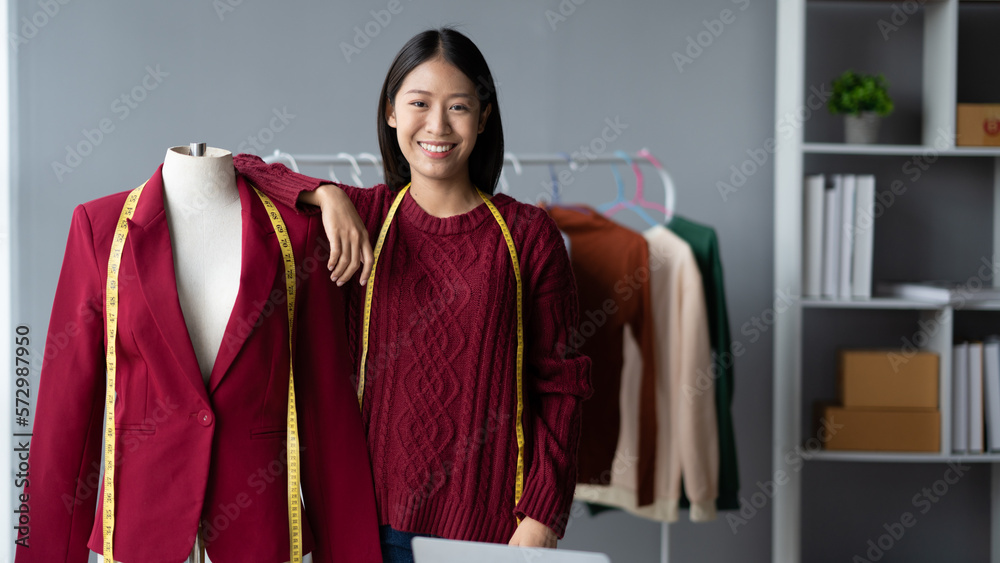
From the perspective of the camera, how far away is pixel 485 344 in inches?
55.4

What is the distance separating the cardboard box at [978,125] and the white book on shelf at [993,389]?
0.67 metres

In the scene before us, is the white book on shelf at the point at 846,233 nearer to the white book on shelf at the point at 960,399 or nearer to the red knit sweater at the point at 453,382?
the white book on shelf at the point at 960,399

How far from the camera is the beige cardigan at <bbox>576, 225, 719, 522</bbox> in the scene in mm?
2246

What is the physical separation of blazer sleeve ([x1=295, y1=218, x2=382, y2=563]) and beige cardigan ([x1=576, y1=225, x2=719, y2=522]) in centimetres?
107

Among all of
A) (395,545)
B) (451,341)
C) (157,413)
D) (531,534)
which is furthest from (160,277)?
(531,534)

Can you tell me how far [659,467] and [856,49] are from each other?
1.78 meters

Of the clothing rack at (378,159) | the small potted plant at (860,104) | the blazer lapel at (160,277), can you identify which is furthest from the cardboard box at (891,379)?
the blazer lapel at (160,277)

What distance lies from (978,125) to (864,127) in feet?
1.16

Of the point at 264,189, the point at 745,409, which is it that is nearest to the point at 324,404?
the point at 264,189

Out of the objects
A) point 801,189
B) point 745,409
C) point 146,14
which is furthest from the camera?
point 745,409

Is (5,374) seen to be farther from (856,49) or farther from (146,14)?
(856,49)

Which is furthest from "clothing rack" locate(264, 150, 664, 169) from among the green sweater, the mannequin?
the mannequin

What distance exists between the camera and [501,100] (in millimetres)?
2973

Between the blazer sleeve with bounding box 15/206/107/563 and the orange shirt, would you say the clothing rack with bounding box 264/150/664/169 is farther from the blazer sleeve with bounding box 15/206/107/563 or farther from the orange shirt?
the blazer sleeve with bounding box 15/206/107/563
